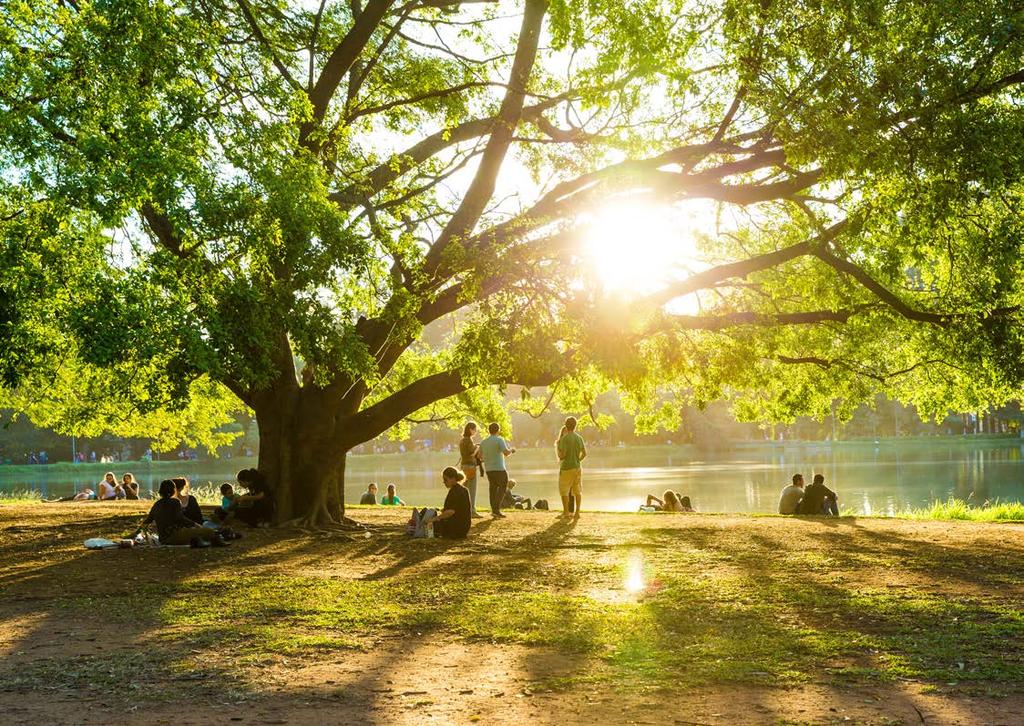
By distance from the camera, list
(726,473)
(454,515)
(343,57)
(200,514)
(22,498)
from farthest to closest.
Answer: (726,473)
(22,498)
(343,57)
(200,514)
(454,515)

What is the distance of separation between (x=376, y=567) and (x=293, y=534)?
152 inches

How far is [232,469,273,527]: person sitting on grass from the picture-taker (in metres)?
15.8

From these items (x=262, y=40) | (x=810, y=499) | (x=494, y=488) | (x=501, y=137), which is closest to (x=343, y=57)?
(x=262, y=40)

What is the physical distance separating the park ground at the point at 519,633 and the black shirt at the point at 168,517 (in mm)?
337

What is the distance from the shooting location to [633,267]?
13.5 metres

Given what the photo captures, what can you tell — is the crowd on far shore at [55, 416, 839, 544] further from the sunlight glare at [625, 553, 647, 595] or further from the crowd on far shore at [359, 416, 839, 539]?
the sunlight glare at [625, 553, 647, 595]

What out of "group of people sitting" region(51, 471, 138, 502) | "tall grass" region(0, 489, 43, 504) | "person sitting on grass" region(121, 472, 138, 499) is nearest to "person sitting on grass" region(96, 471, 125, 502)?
"group of people sitting" region(51, 471, 138, 502)

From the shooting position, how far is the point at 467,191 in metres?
15.7

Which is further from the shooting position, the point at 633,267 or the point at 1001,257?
the point at 633,267

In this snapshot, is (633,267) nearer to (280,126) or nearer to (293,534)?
(280,126)

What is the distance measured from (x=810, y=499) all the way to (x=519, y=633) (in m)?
12.9

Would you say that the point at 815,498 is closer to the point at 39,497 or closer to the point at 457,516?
the point at 457,516

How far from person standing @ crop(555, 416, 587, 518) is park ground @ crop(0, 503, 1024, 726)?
3.75 meters

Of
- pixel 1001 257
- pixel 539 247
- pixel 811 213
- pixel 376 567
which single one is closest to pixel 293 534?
pixel 376 567
